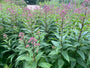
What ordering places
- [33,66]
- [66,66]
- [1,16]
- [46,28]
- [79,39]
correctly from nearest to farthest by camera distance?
[33,66] < [79,39] < [66,66] < [46,28] < [1,16]

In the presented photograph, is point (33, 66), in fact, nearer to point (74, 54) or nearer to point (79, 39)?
point (74, 54)

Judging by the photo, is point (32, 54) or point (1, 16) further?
point (1, 16)

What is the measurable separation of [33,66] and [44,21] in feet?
5.37

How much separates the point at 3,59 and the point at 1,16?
169 cm

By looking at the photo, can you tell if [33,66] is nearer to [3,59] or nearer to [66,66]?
[66,66]

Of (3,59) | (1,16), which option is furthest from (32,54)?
(1,16)

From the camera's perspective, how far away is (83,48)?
201 cm

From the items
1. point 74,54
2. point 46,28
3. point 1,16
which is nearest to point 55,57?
point 74,54

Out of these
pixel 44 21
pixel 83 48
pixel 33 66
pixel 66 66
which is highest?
pixel 44 21

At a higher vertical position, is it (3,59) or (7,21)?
(7,21)

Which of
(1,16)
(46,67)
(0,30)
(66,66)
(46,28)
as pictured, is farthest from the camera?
(1,16)

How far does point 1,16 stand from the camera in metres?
3.55

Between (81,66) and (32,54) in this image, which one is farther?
(81,66)

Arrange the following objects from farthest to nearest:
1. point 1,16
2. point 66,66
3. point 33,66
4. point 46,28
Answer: point 1,16, point 46,28, point 66,66, point 33,66
